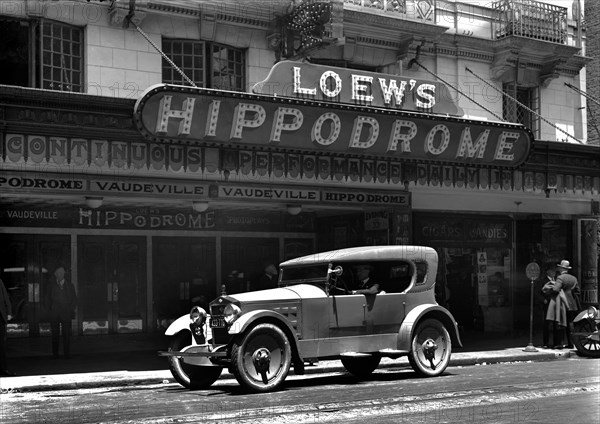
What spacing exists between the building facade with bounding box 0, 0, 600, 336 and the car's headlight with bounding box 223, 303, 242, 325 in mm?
4322

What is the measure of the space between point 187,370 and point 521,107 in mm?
14152

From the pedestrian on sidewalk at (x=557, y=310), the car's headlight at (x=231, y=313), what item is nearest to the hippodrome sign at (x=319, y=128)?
the pedestrian on sidewalk at (x=557, y=310)

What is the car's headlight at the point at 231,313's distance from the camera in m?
12.0

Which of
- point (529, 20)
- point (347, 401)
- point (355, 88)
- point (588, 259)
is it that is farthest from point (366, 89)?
point (588, 259)

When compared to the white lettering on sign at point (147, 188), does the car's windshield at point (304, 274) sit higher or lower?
lower

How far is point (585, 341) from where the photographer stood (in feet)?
58.7

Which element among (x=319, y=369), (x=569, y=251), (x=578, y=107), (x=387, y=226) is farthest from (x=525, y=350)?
(x=578, y=107)

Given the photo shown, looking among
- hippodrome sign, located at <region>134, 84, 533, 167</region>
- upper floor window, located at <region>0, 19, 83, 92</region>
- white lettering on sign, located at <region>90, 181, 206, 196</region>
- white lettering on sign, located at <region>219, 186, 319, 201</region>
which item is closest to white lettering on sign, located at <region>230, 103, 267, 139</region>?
hippodrome sign, located at <region>134, 84, 533, 167</region>

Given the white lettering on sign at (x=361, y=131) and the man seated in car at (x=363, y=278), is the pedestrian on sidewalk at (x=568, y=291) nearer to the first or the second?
the white lettering on sign at (x=361, y=131)

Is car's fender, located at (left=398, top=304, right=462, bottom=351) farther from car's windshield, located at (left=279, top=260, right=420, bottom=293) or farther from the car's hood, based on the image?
the car's hood

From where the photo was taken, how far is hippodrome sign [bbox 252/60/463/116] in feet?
54.2

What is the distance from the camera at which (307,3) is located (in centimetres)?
1864

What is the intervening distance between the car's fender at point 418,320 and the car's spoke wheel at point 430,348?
114mm

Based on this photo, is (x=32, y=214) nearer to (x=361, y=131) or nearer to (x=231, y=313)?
(x=361, y=131)
